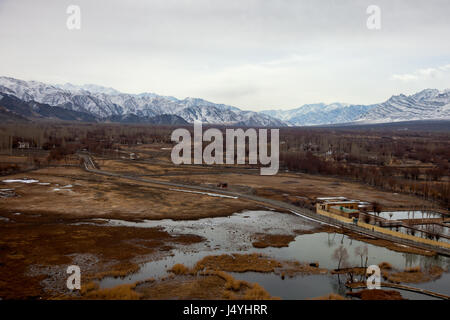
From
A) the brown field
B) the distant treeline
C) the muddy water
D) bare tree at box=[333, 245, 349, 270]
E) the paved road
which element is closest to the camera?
the brown field

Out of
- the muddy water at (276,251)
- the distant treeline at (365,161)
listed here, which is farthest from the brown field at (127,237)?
the distant treeline at (365,161)

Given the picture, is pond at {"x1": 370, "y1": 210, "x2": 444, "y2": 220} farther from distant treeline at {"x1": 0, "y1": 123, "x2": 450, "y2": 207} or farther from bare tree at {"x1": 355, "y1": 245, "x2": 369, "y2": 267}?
bare tree at {"x1": 355, "y1": 245, "x2": 369, "y2": 267}

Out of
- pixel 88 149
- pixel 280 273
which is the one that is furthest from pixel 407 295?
pixel 88 149

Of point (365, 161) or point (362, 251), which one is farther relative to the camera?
point (365, 161)

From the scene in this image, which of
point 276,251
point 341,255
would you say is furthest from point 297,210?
point 341,255

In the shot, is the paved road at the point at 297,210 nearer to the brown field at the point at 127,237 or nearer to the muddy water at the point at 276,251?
the brown field at the point at 127,237

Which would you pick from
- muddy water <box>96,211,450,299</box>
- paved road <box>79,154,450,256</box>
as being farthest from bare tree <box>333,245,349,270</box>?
paved road <box>79,154,450,256</box>

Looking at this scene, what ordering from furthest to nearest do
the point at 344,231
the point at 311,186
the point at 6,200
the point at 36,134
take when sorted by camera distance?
the point at 36,134 < the point at 311,186 < the point at 6,200 < the point at 344,231

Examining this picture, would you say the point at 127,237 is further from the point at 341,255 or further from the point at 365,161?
the point at 365,161
